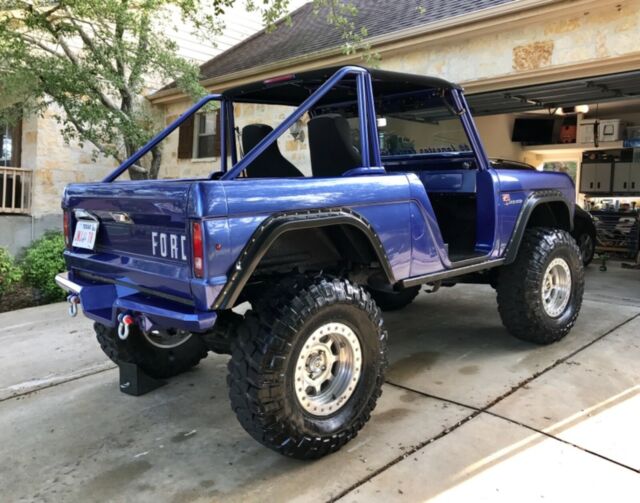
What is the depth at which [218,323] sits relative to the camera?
9.54 ft

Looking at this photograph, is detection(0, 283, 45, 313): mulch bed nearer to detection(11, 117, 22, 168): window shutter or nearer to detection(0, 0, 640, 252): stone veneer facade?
detection(0, 0, 640, 252): stone veneer facade

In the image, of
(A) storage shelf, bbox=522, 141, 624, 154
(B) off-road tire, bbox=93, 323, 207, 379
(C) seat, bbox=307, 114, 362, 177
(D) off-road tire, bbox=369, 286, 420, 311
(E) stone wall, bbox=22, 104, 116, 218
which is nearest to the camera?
(C) seat, bbox=307, 114, 362, 177

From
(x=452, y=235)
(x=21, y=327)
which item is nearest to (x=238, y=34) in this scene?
(x=21, y=327)

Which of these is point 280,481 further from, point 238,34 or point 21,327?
point 238,34

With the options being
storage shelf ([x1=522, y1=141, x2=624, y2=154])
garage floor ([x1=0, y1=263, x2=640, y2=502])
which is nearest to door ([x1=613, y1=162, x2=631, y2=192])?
storage shelf ([x1=522, y1=141, x2=624, y2=154])

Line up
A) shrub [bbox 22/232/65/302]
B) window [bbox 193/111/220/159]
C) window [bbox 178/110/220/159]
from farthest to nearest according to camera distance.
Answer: window [bbox 178/110/220/159]
window [bbox 193/111/220/159]
shrub [bbox 22/232/65/302]

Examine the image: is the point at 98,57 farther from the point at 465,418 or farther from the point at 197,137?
the point at 465,418

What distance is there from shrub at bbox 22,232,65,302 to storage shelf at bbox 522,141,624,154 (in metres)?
10.9

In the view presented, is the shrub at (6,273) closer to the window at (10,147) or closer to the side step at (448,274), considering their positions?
the window at (10,147)

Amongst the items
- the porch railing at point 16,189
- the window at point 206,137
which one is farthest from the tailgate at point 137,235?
the window at point 206,137

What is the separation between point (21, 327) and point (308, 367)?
448 cm

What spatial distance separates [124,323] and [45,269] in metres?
6.18

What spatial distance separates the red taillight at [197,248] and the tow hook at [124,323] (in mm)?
624

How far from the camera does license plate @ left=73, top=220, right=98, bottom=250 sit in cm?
315
